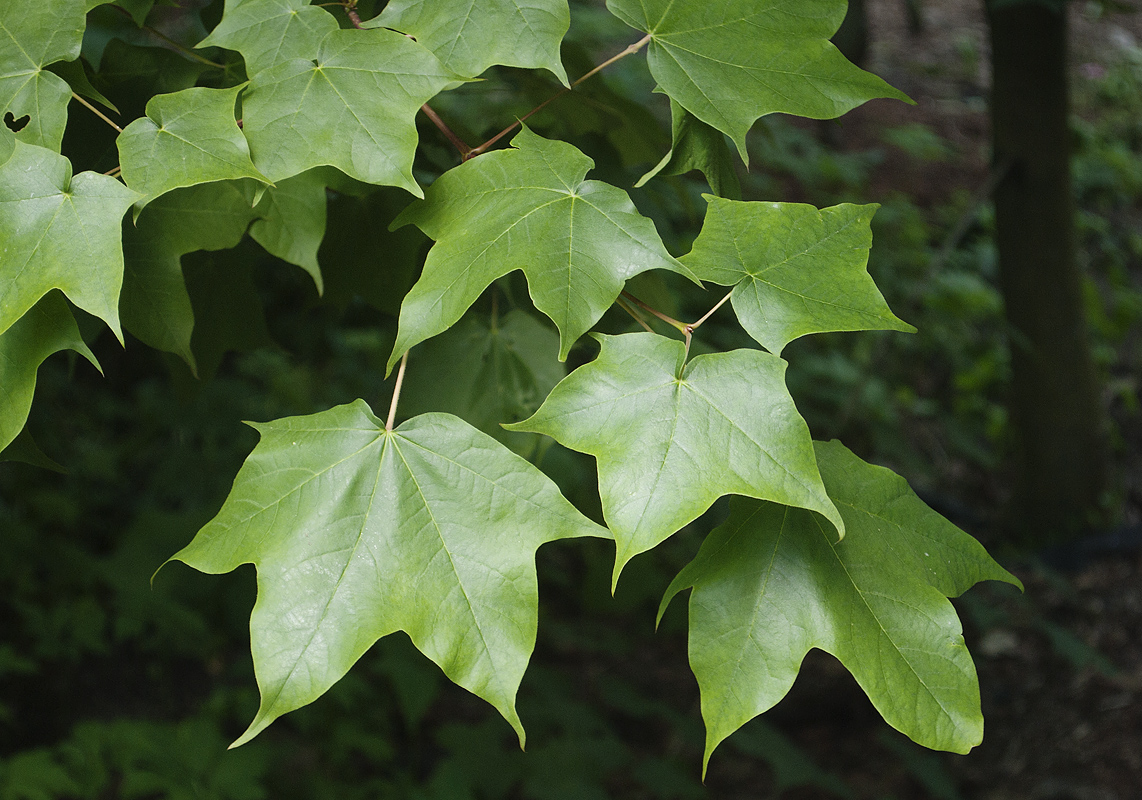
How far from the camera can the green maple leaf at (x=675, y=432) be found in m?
0.65

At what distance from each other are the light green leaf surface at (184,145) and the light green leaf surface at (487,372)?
1.13 ft

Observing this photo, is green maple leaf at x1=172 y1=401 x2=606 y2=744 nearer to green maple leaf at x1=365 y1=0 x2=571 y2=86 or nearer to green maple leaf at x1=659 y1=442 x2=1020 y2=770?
green maple leaf at x1=659 y1=442 x2=1020 y2=770

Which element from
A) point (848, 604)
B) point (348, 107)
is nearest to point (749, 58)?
point (348, 107)

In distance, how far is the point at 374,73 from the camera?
0.78 m

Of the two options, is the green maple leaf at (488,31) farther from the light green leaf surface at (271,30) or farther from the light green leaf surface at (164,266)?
the light green leaf surface at (164,266)

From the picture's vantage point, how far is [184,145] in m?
0.74

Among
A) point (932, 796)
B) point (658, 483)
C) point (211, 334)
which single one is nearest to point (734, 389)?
point (658, 483)

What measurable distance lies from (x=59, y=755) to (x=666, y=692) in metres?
2.00

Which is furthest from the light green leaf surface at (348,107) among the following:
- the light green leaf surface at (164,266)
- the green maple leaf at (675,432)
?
the green maple leaf at (675,432)

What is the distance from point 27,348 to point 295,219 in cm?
27

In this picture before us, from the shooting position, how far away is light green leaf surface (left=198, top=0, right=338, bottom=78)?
32.0 inches

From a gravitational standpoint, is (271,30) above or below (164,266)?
above

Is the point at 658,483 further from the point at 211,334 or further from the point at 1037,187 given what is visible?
the point at 1037,187

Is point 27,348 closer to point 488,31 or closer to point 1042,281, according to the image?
point 488,31
